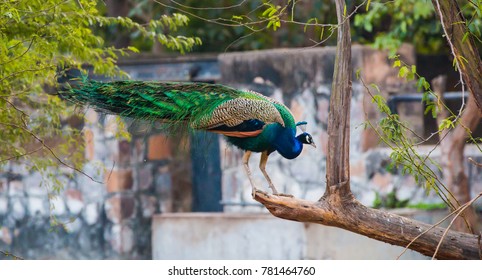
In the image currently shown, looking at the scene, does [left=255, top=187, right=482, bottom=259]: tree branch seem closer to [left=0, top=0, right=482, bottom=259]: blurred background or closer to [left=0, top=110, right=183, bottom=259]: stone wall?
[left=0, top=0, right=482, bottom=259]: blurred background

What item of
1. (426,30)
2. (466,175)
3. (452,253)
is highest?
(426,30)

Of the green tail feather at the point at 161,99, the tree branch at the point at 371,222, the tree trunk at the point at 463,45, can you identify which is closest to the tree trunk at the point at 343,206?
the tree branch at the point at 371,222

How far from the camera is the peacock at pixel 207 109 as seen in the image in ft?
21.6

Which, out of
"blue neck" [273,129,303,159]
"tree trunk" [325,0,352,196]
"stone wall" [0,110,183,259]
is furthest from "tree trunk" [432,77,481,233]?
"tree trunk" [325,0,352,196]

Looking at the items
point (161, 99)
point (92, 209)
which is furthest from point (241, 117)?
point (92, 209)

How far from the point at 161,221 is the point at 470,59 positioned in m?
5.34

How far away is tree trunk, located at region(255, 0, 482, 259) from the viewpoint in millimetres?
5914

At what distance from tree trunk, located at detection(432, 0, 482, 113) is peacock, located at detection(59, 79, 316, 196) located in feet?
3.55

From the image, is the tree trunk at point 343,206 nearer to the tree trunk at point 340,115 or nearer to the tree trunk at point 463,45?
the tree trunk at point 340,115

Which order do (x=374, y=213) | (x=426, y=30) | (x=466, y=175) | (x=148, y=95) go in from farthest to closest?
(x=426, y=30) < (x=466, y=175) < (x=148, y=95) < (x=374, y=213)

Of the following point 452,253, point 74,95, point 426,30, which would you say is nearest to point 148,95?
point 74,95

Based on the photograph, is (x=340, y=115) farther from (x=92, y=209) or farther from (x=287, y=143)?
(x=92, y=209)

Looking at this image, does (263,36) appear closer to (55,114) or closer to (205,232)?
(205,232)

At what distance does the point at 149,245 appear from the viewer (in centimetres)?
1130
